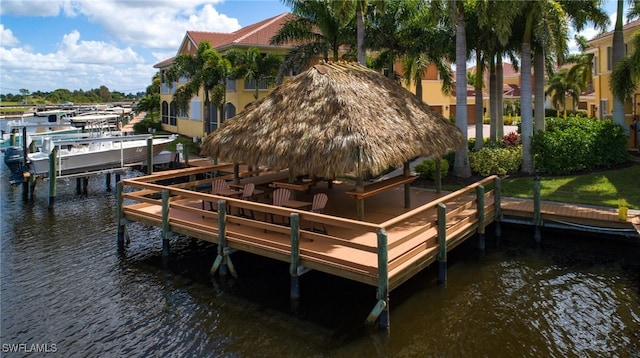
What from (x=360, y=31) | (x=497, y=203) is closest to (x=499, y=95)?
(x=360, y=31)

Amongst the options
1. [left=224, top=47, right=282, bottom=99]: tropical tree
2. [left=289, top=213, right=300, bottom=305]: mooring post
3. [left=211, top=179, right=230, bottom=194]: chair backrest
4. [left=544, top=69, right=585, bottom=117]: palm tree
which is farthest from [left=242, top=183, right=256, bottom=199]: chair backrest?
[left=544, top=69, right=585, bottom=117]: palm tree

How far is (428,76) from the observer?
3991 centimetres

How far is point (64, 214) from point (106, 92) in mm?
153737

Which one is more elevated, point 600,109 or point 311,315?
point 600,109

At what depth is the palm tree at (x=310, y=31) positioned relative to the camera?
24.5 meters

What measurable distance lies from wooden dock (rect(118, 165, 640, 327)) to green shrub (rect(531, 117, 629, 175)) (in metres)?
4.15

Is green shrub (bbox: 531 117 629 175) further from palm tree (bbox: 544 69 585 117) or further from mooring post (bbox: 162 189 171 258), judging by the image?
palm tree (bbox: 544 69 585 117)

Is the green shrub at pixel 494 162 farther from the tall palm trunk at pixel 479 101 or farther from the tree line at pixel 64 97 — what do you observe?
the tree line at pixel 64 97

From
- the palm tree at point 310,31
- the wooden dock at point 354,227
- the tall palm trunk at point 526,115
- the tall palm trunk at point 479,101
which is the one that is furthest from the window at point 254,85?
the tall palm trunk at point 526,115

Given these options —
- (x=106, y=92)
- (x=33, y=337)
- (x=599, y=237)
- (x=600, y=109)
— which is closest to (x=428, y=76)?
(x=600, y=109)

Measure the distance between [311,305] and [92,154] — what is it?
1895 cm

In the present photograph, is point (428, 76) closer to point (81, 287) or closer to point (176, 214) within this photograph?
point (176, 214)

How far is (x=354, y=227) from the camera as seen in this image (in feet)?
32.8

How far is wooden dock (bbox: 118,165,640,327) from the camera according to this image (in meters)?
9.93
